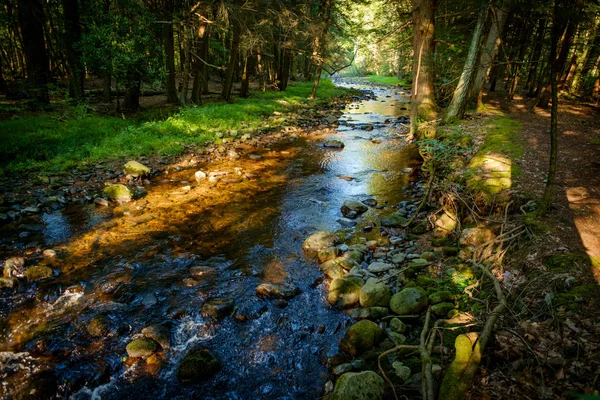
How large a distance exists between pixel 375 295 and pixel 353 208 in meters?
3.54

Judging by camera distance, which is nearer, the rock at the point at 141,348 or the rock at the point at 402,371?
the rock at the point at 402,371

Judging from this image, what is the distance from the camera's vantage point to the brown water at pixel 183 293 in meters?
4.01

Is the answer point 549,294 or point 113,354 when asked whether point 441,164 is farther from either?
point 113,354

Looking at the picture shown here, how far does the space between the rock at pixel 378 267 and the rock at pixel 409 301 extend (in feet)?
3.04

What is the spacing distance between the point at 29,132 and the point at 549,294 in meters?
14.4

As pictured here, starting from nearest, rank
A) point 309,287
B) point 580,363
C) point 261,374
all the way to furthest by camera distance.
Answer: point 580,363, point 261,374, point 309,287

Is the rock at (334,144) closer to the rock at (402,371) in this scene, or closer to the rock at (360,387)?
the rock at (402,371)

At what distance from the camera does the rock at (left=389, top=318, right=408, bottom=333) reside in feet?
14.7

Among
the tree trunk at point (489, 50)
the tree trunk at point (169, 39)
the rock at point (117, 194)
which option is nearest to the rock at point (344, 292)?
the rock at point (117, 194)

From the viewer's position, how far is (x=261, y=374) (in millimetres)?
4082

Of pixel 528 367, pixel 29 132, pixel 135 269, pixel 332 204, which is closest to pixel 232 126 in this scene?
pixel 29 132

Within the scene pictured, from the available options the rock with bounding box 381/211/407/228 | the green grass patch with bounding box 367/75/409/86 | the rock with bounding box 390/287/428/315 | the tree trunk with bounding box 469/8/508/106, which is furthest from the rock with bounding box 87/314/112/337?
the green grass patch with bounding box 367/75/409/86

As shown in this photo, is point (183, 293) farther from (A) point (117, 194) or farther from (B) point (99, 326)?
(A) point (117, 194)

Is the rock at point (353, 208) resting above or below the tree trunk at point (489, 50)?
below
